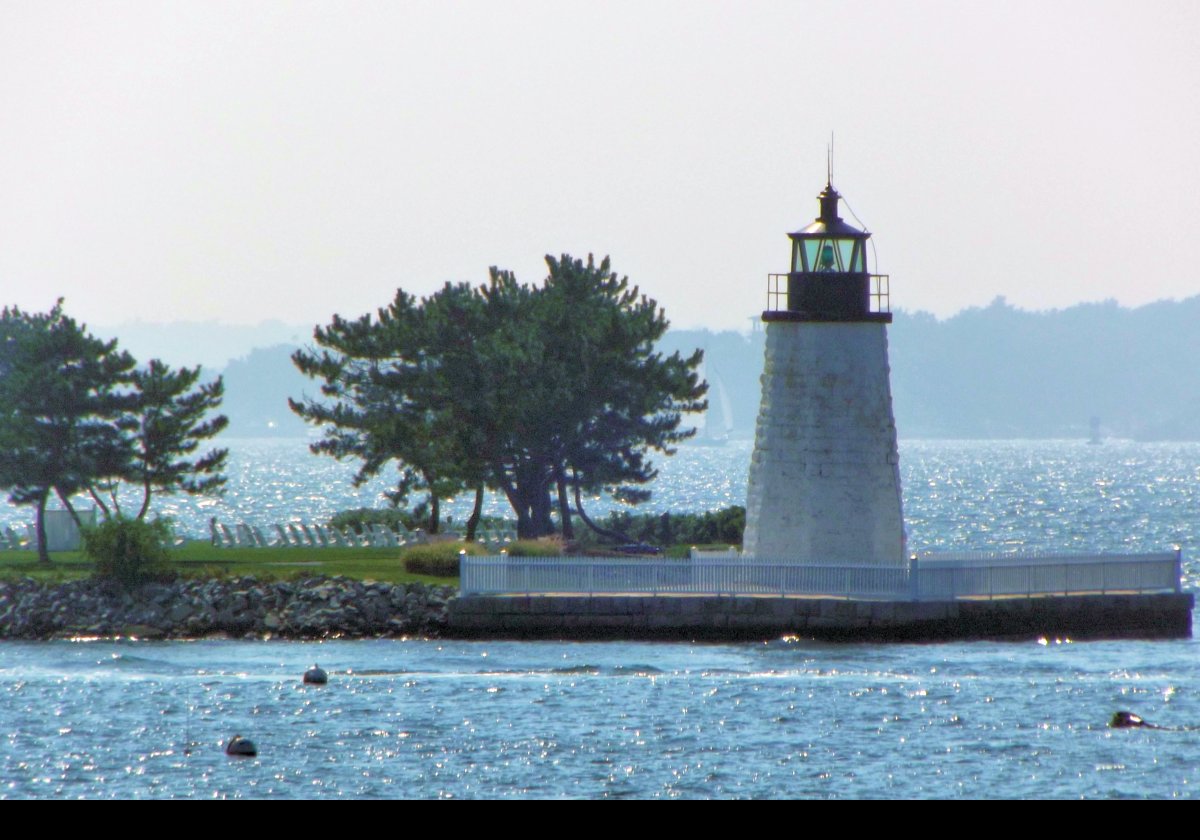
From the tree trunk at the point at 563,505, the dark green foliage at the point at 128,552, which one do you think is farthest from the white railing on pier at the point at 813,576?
the tree trunk at the point at 563,505

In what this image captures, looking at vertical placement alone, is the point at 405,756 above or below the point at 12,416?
below

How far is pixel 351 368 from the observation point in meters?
52.6

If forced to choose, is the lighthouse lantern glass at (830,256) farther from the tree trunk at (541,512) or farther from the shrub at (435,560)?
the tree trunk at (541,512)

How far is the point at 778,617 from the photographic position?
32.8 meters

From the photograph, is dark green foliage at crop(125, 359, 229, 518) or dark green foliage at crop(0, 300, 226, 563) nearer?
dark green foliage at crop(0, 300, 226, 563)

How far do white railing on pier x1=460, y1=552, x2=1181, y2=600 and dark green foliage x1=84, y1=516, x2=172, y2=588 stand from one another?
24.8ft

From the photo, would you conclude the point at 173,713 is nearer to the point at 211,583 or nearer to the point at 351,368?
the point at 211,583

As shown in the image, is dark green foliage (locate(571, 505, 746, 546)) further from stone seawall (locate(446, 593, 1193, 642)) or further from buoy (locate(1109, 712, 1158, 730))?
buoy (locate(1109, 712, 1158, 730))

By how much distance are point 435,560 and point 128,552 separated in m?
6.61

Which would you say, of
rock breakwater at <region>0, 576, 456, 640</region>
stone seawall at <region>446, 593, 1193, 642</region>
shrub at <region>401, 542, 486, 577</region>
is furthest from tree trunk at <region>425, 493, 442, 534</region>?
stone seawall at <region>446, 593, 1193, 642</region>

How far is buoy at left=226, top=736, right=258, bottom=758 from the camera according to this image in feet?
77.9

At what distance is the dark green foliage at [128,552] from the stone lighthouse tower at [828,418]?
13.1 m

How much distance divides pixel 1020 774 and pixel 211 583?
66.0ft
